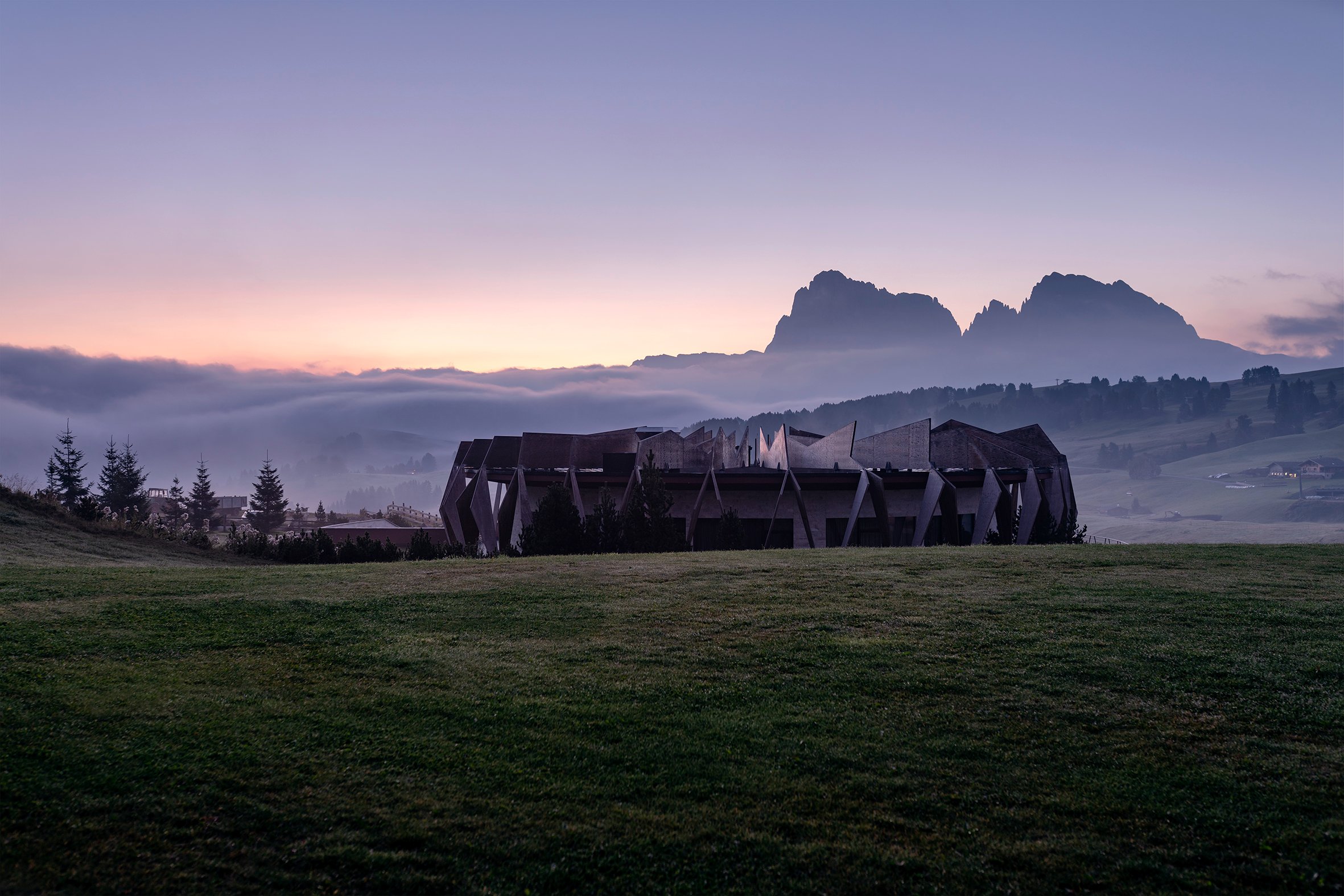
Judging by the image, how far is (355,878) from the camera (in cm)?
588

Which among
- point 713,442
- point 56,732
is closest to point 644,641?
point 56,732

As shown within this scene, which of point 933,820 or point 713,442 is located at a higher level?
point 713,442

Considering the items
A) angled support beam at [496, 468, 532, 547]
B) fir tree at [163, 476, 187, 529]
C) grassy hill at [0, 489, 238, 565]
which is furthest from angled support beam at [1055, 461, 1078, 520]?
fir tree at [163, 476, 187, 529]

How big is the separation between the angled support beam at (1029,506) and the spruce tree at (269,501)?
7239 cm

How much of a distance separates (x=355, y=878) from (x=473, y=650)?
18.6ft

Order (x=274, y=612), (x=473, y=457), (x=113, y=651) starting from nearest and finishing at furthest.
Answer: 1. (x=113, y=651)
2. (x=274, y=612)
3. (x=473, y=457)

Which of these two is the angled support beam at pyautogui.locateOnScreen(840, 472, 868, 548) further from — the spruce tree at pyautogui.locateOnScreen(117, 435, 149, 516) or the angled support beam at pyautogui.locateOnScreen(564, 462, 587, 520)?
the spruce tree at pyautogui.locateOnScreen(117, 435, 149, 516)

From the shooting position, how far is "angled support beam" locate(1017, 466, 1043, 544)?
40719 millimetres

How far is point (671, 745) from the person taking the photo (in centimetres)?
823

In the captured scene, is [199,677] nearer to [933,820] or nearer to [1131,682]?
[933,820]

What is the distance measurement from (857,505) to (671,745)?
33.0 m

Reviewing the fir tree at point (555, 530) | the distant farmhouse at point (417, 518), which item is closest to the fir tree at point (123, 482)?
the distant farmhouse at point (417, 518)

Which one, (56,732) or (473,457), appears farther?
(473,457)

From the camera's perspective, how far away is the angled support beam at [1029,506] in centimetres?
4072
